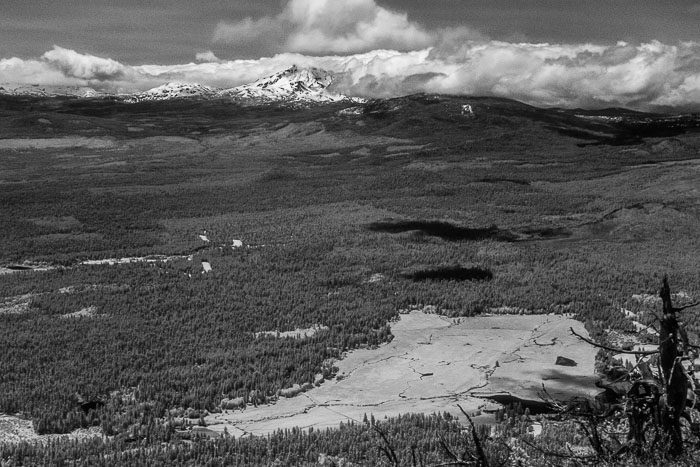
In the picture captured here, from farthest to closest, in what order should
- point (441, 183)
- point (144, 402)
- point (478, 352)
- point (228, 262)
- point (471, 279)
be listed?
point (441, 183) → point (228, 262) → point (471, 279) → point (478, 352) → point (144, 402)

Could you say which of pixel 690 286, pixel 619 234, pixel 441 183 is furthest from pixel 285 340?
pixel 441 183

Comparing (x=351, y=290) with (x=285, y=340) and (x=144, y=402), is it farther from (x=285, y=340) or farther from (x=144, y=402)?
(x=144, y=402)

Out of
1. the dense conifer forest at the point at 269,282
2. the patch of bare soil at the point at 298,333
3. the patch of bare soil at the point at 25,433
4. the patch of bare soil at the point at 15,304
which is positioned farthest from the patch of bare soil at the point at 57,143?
the patch of bare soil at the point at 25,433

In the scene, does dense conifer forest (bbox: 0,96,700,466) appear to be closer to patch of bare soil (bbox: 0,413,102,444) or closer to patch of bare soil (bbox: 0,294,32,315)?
patch of bare soil (bbox: 0,294,32,315)

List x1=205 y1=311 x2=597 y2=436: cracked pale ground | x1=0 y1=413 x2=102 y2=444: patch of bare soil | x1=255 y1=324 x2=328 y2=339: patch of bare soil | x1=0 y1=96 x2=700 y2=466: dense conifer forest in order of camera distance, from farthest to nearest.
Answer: x1=255 y1=324 x2=328 y2=339: patch of bare soil, x1=205 y1=311 x2=597 y2=436: cracked pale ground, x1=0 y1=96 x2=700 y2=466: dense conifer forest, x1=0 y1=413 x2=102 y2=444: patch of bare soil

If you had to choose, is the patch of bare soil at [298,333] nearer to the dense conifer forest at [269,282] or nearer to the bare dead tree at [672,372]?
the dense conifer forest at [269,282]

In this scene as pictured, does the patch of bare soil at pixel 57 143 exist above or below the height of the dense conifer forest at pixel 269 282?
above

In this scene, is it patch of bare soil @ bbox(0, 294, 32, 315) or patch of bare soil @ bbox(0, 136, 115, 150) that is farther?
Answer: patch of bare soil @ bbox(0, 136, 115, 150)

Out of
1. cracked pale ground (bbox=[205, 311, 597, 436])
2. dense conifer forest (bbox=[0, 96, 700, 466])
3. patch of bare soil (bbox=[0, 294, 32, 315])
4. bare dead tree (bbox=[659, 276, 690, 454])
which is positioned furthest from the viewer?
patch of bare soil (bbox=[0, 294, 32, 315])

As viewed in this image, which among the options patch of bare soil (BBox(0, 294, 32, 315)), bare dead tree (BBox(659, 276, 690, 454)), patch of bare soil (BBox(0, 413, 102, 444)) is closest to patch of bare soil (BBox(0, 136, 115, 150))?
patch of bare soil (BBox(0, 294, 32, 315))
